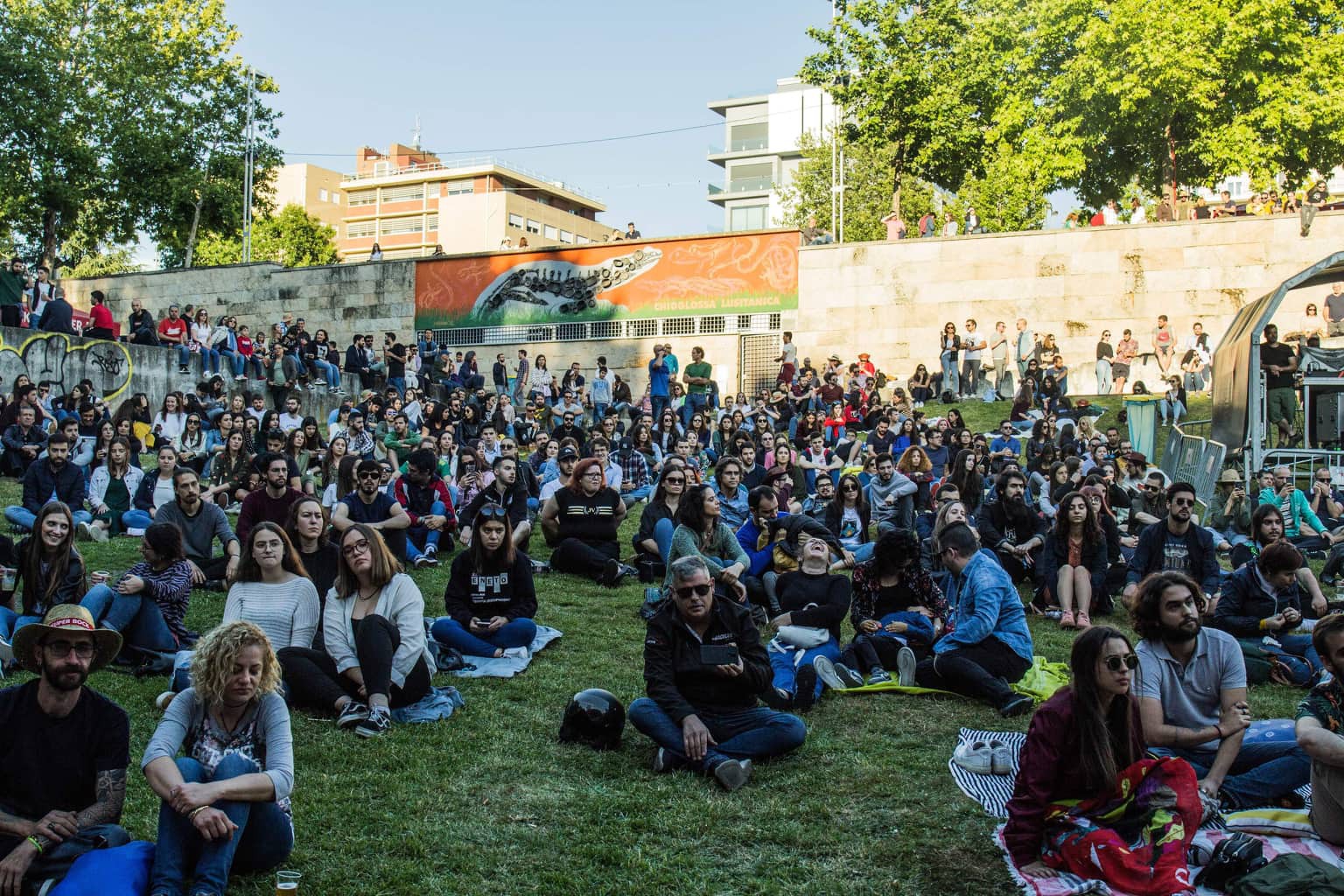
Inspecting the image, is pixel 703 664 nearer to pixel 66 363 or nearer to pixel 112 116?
pixel 66 363

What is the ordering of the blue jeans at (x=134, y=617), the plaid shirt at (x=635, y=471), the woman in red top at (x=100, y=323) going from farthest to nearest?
the woman in red top at (x=100, y=323), the plaid shirt at (x=635, y=471), the blue jeans at (x=134, y=617)

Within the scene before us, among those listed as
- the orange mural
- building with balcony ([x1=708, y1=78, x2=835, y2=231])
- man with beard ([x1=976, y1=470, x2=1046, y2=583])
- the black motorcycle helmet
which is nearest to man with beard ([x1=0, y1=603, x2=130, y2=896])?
the black motorcycle helmet

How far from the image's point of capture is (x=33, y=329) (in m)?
20.8

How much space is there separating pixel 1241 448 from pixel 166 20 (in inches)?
1376

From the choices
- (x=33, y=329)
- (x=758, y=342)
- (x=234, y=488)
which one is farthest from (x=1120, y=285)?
(x=33, y=329)

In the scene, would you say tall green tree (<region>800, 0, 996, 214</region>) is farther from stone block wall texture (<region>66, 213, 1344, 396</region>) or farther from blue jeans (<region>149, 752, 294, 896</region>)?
blue jeans (<region>149, 752, 294, 896</region>)

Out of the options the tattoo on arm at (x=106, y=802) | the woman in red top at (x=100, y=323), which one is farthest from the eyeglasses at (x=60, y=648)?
the woman in red top at (x=100, y=323)

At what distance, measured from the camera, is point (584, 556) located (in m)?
11.2

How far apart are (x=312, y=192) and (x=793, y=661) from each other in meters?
90.4

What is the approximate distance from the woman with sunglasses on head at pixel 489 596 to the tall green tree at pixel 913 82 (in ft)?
91.6

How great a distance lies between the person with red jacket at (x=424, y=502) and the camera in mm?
11828

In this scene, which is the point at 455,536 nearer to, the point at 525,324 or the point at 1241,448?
the point at 1241,448

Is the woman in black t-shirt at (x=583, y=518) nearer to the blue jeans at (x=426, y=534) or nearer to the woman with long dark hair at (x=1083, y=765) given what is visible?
the blue jeans at (x=426, y=534)

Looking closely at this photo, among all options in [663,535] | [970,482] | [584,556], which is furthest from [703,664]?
[970,482]
